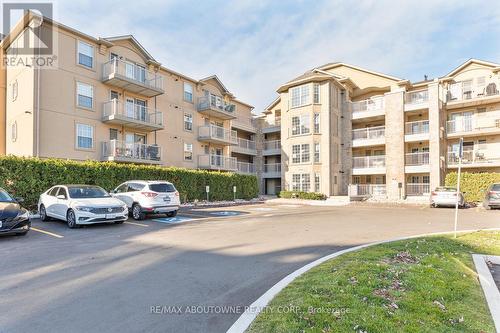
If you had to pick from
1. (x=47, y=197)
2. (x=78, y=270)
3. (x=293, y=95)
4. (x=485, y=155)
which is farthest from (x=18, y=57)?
(x=485, y=155)

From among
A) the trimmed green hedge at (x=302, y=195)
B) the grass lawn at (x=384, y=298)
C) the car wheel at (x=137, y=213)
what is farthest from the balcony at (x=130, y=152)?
the grass lawn at (x=384, y=298)

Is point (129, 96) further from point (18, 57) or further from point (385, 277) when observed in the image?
point (385, 277)

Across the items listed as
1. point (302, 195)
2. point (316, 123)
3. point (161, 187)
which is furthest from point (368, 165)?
point (161, 187)

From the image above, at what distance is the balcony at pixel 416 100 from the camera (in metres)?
28.9

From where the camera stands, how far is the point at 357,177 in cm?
3419

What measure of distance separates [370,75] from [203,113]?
60.8 ft

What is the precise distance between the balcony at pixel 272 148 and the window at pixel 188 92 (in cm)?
1238

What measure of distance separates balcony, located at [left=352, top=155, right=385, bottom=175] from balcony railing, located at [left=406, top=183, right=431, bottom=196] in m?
2.77

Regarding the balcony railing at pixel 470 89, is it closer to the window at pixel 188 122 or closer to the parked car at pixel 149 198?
the window at pixel 188 122

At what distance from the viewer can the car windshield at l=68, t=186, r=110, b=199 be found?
38.6 ft

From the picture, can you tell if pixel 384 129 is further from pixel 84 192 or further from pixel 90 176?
pixel 84 192

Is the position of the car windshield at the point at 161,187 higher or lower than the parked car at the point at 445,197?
higher

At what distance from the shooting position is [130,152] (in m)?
23.0

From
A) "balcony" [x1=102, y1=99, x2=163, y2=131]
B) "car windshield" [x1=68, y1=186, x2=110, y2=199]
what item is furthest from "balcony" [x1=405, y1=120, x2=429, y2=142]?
"car windshield" [x1=68, y1=186, x2=110, y2=199]
